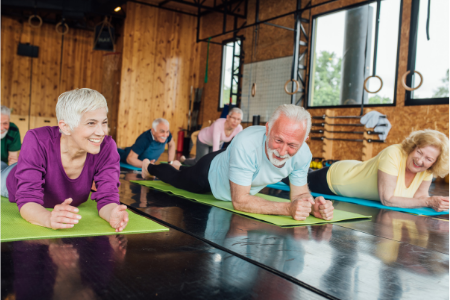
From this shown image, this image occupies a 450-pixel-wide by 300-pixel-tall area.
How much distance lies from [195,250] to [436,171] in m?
2.08

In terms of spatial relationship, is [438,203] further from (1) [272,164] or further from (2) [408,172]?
(1) [272,164]

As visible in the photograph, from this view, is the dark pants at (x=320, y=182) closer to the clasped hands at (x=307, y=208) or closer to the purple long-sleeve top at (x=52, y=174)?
the clasped hands at (x=307, y=208)

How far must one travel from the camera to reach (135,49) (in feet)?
31.1

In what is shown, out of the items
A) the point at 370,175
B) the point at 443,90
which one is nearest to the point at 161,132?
the point at 370,175

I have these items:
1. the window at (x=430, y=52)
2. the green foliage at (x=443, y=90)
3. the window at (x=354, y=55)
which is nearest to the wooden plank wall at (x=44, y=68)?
the window at (x=354, y=55)

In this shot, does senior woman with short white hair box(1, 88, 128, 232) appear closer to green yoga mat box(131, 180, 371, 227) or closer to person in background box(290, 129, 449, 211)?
green yoga mat box(131, 180, 371, 227)

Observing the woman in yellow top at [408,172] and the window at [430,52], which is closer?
the woman in yellow top at [408,172]

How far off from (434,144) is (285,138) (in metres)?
1.32

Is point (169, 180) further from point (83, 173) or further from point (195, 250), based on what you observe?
point (195, 250)

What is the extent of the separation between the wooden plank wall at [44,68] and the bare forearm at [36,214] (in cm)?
814

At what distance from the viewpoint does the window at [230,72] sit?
904 cm

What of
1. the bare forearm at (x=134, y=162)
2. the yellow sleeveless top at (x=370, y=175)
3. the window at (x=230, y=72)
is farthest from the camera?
the window at (x=230, y=72)

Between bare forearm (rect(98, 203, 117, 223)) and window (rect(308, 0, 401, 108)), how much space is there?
4.81 m

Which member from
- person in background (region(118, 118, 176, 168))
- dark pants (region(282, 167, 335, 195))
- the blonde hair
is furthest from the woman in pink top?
the blonde hair
